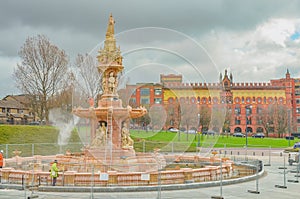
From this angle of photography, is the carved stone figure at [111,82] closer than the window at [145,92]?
Yes

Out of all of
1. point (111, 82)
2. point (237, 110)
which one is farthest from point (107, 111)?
point (237, 110)

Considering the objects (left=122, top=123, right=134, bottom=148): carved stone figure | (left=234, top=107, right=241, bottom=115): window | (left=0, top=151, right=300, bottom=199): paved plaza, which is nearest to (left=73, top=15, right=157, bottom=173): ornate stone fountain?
(left=122, top=123, right=134, bottom=148): carved stone figure

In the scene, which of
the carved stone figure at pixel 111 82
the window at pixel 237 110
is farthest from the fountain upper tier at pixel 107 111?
the window at pixel 237 110

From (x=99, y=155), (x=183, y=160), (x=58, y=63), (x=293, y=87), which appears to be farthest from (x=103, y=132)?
(x=293, y=87)

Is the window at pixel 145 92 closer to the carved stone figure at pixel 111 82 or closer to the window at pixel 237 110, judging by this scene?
the carved stone figure at pixel 111 82

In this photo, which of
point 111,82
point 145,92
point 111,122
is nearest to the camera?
point 111,122

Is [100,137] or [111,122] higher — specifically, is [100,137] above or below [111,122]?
below

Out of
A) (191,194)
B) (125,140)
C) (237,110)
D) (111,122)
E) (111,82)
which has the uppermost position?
(111,82)

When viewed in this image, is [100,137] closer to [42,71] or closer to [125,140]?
[125,140]

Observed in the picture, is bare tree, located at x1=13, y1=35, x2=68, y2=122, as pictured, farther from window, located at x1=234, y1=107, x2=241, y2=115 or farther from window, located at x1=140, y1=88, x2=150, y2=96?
window, located at x1=234, y1=107, x2=241, y2=115

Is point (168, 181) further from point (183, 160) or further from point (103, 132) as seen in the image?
point (183, 160)

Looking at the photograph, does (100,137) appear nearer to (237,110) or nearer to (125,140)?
(125,140)

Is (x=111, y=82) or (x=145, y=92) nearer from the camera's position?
(x=111, y=82)

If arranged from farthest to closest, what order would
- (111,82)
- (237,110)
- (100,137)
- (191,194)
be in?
(237,110)
(111,82)
(100,137)
(191,194)
